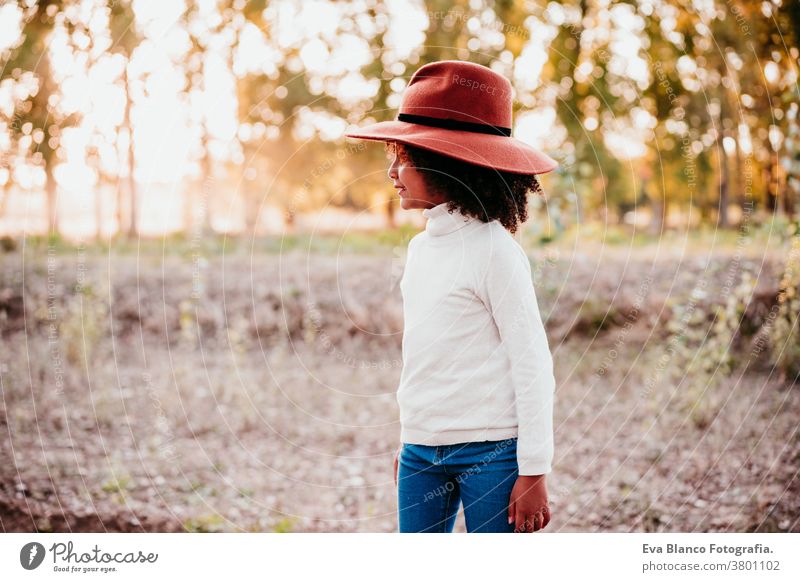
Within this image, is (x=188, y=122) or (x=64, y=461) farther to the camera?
(x=188, y=122)

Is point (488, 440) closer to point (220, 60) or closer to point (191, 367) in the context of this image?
point (220, 60)

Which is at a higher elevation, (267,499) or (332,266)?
(332,266)

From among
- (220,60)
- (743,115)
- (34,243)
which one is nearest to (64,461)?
(220,60)

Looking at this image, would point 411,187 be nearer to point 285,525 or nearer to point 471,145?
point 471,145

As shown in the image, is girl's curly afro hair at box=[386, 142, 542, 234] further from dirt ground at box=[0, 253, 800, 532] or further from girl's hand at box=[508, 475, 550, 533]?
dirt ground at box=[0, 253, 800, 532]

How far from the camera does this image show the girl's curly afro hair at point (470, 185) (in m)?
1.25

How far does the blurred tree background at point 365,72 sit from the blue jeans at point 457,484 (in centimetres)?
158

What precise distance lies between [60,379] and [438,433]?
2645 mm

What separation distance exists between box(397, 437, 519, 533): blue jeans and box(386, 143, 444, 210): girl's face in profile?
1.44 ft

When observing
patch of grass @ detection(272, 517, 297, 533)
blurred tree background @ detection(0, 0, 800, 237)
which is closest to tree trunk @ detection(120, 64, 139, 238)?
blurred tree background @ detection(0, 0, 800, 237)

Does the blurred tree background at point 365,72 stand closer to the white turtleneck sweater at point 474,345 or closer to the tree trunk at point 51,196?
the tree trunk at point 51,196

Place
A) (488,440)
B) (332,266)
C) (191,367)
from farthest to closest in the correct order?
(332,266), (191,367), (488,440)

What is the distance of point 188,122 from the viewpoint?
308 cm

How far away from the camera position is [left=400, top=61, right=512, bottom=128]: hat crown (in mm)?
1297
